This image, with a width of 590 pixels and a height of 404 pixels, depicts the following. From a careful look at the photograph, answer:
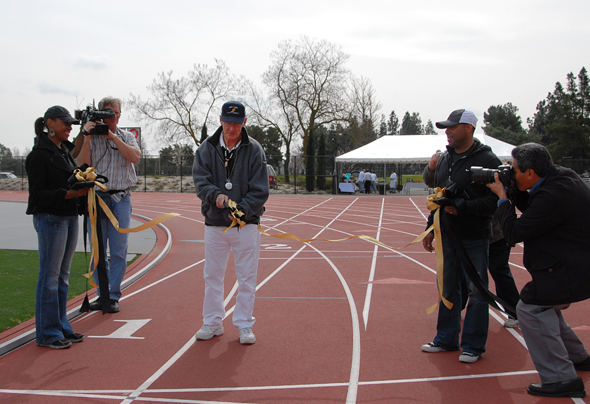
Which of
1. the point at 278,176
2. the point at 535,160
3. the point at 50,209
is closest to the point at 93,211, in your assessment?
the point at 50,209

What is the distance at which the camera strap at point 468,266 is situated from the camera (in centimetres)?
377

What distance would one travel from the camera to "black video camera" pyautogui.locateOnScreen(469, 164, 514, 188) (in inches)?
134

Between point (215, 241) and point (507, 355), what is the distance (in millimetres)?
2754

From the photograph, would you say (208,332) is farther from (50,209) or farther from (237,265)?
(50,209)

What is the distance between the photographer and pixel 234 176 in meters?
4.29

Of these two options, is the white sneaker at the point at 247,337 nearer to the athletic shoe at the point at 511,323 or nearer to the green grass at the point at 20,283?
the green grass at the point at 20,283

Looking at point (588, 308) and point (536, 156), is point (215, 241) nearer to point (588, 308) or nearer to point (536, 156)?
point (536, 156)

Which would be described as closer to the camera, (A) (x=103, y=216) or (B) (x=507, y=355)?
(B) (x=507, y=355)

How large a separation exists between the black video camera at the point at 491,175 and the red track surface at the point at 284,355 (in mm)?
1500

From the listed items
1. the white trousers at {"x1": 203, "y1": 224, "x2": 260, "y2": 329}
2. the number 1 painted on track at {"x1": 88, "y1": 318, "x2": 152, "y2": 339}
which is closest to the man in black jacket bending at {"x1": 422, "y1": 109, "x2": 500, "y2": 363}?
the white trousers at {"x1": 203, "y1": 224, "x2": 260, "y2": 329}

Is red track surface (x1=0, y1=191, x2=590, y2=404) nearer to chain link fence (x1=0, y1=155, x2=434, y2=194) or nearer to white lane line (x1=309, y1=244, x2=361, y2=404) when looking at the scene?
white lane line (x1=309, y1=244, x2=361, y2=404)

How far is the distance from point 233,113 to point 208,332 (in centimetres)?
203

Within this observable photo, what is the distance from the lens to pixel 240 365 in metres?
3.79

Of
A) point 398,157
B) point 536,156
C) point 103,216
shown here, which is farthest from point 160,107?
point 536,156
